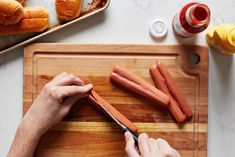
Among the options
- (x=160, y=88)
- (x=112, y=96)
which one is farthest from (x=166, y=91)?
(x=112, y=96)

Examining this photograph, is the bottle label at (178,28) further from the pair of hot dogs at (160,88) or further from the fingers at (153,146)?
the fingers at (153,146)

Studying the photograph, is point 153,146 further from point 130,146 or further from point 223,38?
point 223,38

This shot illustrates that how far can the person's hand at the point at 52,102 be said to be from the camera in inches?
43.1

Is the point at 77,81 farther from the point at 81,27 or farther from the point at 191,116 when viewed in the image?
the point at 191,116

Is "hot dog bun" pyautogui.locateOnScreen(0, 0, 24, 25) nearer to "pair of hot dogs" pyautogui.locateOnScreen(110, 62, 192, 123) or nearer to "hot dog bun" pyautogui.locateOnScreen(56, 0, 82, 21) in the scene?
"hot dog bun" pyautogui.locateOnScreen(56, 0, 82, 21)

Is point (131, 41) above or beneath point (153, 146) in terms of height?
above

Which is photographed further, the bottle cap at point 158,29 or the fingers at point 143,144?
the bottle cap at point 158,29

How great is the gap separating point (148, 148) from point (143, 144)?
17mm

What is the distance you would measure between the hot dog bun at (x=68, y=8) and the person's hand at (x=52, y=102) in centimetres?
16

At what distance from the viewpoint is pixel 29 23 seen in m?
1.11

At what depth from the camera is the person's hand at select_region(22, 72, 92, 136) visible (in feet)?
3.59

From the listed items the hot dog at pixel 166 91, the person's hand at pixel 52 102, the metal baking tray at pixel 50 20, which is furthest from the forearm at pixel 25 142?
the hot dog at pixel 166 91

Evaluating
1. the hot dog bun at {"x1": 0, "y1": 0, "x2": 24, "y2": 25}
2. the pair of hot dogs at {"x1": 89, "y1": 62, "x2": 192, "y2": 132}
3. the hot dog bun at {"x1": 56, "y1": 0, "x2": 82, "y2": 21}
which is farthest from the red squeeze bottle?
the hot dog bun at {"x1": 0, "y1": 0, "x2": 24, "y2": 25}

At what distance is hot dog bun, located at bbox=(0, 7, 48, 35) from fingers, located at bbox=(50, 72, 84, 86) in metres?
0.15
